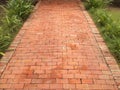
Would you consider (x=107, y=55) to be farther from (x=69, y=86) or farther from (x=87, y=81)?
(x=69, y=86)

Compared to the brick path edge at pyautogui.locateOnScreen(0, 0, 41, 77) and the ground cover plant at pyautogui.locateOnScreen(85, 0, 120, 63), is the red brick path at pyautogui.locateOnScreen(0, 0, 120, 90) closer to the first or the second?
the brick path edge at pyautogui.locateOnScreen(0, 0, 41, 77)

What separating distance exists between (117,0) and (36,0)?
4028 millimetres

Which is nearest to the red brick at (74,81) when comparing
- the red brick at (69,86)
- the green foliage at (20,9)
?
the red brick at (69,86)

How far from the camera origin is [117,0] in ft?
39.5

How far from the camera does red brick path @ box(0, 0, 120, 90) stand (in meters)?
4.22

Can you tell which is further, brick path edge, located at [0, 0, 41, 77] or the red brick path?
brick path edge, located at [0, 0, 41, 77]

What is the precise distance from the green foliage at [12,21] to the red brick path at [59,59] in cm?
21

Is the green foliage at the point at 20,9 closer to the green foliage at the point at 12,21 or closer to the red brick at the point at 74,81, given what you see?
the green foliage at the point at 12,21

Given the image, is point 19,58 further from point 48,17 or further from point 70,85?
→ point 48,17

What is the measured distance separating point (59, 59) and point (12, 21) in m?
2.73

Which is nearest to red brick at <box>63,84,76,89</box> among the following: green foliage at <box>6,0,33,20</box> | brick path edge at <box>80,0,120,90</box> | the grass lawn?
brick path edge at <box>80,0,120,90</box>

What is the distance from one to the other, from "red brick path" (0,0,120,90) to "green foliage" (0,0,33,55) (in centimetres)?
21

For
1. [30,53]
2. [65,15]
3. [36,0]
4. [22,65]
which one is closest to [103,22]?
[65,15]

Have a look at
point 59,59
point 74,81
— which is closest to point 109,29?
point 59,59
